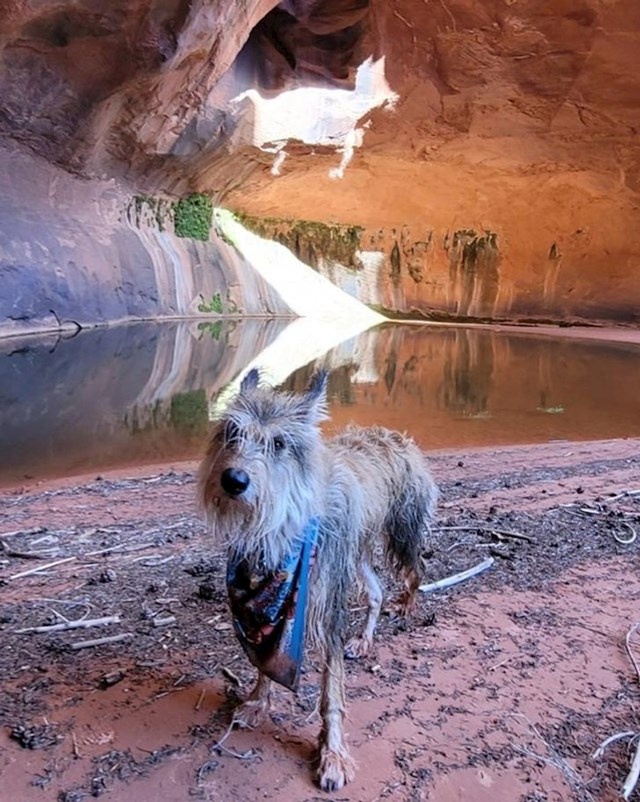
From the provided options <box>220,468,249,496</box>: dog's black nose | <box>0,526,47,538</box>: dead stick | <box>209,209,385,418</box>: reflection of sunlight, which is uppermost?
<box>209,209,385,418</box>: reflection of sunlight

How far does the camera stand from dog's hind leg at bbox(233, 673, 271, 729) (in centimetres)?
215

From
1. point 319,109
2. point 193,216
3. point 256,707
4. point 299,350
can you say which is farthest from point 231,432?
point 193,216

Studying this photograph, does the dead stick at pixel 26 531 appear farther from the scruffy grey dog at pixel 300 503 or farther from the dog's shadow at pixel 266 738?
the scruffy grey dog at pixel 300 503

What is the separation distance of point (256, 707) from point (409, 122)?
19.1 metres

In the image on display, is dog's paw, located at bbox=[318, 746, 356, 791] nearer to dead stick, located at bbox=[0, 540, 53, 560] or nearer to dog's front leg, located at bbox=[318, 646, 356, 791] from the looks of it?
dog's front leg, located at bbox=[318, 646, 356, 791]

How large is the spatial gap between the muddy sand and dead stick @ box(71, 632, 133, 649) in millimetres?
17

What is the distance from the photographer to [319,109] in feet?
59.9

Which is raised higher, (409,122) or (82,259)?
(409,122)

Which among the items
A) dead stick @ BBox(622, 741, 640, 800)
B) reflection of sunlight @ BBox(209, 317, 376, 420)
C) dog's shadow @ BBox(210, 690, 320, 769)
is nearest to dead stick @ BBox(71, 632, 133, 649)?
dog's shadow @ BBox(210, 690, 320, 769)

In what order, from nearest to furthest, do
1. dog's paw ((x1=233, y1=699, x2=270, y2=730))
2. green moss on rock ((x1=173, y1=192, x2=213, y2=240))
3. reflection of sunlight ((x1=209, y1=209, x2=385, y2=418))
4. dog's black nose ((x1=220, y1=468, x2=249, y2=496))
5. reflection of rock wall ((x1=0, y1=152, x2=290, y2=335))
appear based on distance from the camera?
1. dog's black nose ((x1=220, y1=468, x2=249, y2=496))
2. dog's paw ((x1=233, y1=699, x2=270, y2=730))
3. reflection of rock wall ((x1=0, y1=152, x2=290, y2=335))
4. green moss on rock ((x1=173, y1=192, x2=213, y2=240))
5. reflection of sunlight ((x1=209, y1=209, x2=385, y2=418))

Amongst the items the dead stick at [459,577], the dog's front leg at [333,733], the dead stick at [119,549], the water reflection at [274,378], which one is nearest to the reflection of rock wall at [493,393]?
the water reflection at [274,378]

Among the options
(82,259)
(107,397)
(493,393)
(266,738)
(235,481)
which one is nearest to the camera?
(235,481)

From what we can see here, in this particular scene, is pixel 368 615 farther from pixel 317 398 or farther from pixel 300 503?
pixel 317 398

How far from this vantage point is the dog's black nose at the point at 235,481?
1768mm
